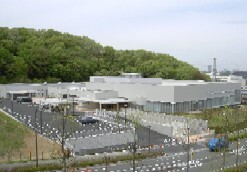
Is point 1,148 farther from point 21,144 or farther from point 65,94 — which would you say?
point 65,94

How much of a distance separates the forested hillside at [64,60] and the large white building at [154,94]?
6.98 metres

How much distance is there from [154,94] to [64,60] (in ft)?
63.5

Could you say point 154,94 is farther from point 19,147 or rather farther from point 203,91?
point 19,147

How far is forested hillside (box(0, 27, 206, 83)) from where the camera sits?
43.1 metres

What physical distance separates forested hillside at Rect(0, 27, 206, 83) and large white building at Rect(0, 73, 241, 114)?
22.9ft

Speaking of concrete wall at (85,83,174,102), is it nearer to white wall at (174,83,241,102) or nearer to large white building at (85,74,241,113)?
large white building at (85,74,241,113)

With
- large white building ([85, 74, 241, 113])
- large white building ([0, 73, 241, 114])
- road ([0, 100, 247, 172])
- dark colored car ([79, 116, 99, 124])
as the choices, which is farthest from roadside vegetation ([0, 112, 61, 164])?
large white building ([85, 74, 241, 113])

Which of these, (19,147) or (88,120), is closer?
(19,147)

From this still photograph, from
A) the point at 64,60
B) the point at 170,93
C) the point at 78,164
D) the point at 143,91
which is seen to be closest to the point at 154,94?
the point at 143,91

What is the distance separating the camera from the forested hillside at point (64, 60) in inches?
1697

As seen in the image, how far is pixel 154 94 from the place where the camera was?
97.3 feet

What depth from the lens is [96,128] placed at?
21.2 m

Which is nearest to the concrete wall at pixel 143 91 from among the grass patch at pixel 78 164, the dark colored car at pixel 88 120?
the dark colored car at pixel 88 120

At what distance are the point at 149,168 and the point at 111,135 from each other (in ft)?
13.3
